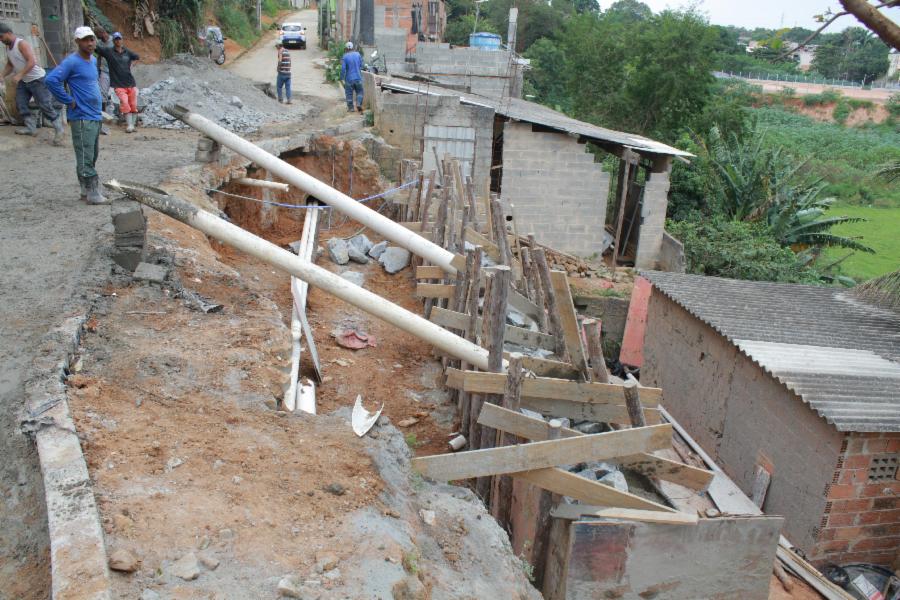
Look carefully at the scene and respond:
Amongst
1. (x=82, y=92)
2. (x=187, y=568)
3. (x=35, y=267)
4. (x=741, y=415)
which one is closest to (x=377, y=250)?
(x=82, y=92)

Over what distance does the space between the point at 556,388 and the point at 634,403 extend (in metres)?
0.60

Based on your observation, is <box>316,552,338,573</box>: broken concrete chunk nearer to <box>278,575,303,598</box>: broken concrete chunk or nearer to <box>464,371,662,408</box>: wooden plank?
<box>278,575,303,598</box>: broken concrete chunk

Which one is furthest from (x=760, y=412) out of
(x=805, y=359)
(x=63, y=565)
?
(x=63, y=565)

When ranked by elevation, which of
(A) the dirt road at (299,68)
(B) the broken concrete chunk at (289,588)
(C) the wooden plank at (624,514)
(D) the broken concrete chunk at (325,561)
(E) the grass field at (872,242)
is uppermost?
(A) the dirt road at (299,68)

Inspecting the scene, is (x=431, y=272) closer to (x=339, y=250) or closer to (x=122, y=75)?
(x=339, y=250)

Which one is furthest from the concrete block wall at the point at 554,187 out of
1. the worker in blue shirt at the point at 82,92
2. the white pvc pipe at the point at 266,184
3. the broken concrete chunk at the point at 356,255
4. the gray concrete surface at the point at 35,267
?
the worker in blue shirt at the point at 82,92

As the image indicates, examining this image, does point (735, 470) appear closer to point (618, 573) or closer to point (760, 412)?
point (760, 412)

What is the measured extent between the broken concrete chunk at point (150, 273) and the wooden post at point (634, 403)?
4.18 m

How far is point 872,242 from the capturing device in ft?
101

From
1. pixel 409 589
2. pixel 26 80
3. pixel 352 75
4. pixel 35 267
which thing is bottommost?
pixel 409 589

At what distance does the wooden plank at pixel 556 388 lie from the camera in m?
5.43

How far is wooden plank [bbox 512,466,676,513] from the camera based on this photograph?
4.73m

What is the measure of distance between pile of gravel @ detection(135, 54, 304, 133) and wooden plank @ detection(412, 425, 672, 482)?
11.1 m

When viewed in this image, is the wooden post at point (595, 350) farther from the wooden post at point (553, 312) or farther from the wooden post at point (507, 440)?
the wooden post at point (507, 440)
